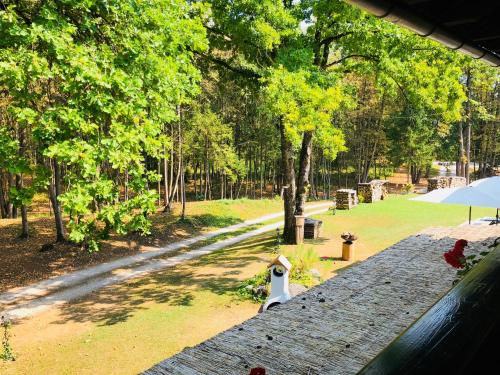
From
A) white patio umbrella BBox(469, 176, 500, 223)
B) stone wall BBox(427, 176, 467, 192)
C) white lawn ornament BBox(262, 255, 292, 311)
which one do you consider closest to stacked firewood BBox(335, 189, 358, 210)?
stone wall BBox(427, 176, 467, 192)

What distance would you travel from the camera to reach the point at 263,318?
204 inches

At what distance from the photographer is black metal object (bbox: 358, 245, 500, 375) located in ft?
3.64

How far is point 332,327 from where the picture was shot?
4984 millimetres

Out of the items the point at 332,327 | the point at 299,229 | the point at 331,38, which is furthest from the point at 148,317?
the point at 331,38

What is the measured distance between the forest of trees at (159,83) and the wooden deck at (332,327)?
409 centimetres

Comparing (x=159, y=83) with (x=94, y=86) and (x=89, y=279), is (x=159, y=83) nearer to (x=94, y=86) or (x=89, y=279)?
(x=94, y=86)

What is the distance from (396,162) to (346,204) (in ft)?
76.4

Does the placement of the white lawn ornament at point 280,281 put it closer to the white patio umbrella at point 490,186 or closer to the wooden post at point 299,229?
the white patio umbrella at point 490,186

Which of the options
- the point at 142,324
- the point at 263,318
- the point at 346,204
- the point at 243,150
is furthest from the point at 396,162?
the point at 263,318

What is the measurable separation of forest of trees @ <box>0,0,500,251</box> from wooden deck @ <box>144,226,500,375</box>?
13.4 feet

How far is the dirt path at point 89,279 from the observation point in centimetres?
1358

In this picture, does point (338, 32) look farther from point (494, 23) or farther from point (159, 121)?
point (494, 23)

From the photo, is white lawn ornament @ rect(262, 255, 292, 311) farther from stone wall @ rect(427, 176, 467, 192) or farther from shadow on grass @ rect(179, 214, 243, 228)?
stone wall @ rect(427, 176, 467, 192)

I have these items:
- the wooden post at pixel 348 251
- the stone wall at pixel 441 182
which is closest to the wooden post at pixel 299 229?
the wooden post at pixel 348 251
